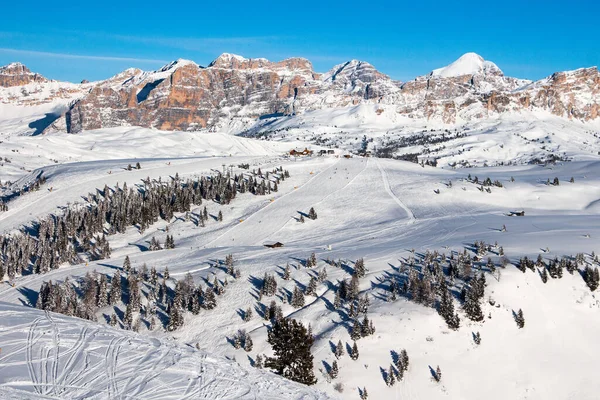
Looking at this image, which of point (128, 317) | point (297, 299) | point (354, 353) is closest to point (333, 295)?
point (297, 299)

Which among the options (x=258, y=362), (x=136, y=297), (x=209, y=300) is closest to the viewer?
(x=258, y=362)

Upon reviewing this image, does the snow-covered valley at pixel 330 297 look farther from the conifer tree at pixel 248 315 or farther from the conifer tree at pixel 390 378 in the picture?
the conifer tree at pixel 390 378

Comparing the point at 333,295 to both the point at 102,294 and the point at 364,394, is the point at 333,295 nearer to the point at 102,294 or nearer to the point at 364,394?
the point at 364,394

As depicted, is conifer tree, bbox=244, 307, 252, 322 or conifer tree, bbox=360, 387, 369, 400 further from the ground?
conifer tree, bbox=244, 307, 252, 322

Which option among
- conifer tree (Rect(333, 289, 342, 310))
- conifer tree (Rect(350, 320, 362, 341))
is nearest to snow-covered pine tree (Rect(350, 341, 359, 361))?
conifer tree (Rect(350, 320, 362, 341))

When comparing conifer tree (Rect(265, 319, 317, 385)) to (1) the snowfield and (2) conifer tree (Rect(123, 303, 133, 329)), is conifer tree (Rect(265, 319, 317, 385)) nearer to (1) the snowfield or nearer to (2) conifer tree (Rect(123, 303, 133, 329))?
(1) the snowfield

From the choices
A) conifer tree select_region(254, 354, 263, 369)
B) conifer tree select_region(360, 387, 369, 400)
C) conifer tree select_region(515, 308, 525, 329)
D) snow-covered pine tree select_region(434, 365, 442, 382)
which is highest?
conifer tree select_region(515, 308, 525, 329)

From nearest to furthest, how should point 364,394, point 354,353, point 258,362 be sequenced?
point 364,394 → point 258,362 → point 354,353
